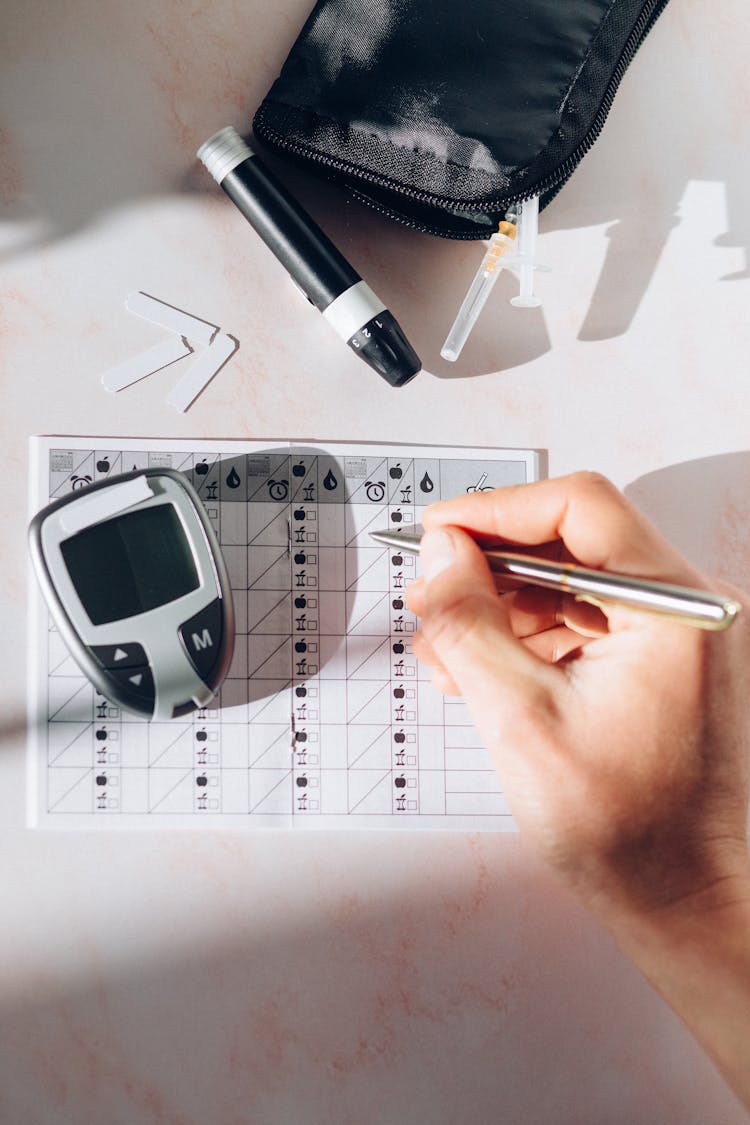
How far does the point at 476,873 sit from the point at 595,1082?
0.19 meters

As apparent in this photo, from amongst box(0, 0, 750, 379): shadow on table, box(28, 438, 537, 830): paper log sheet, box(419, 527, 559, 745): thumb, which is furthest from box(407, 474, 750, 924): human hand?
box(0, 0, 750, 379): shadow on table

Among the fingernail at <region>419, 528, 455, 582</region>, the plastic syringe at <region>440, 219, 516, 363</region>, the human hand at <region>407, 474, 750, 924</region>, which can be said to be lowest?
the human hand at <region>407, 474, 750, 924</region>

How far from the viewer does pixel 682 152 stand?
2.42 ft

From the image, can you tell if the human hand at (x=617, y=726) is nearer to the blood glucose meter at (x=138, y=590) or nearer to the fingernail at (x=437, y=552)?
the fingernail at (x=437, y=552)

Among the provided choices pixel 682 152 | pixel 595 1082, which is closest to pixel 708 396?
pixel 682 152

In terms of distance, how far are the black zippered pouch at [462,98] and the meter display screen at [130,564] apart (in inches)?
12.2

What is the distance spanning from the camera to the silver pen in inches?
19.2

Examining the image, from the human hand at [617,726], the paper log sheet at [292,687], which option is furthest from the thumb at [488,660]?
the paper log sheet at [292,687]

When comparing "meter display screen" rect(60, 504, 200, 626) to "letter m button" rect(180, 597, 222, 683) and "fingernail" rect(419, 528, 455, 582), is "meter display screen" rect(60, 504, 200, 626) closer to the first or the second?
"letter m button" rect(180, 597, 222, 683)

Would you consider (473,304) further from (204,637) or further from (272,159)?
(204,637)

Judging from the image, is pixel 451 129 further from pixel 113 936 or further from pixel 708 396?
pixel 113 936

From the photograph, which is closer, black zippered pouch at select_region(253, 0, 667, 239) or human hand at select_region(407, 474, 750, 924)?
human hand at select_region(407, 474, 750, 924)

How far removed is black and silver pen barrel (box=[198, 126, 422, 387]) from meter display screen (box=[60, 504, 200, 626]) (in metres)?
0.20

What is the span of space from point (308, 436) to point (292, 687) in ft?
0.67
